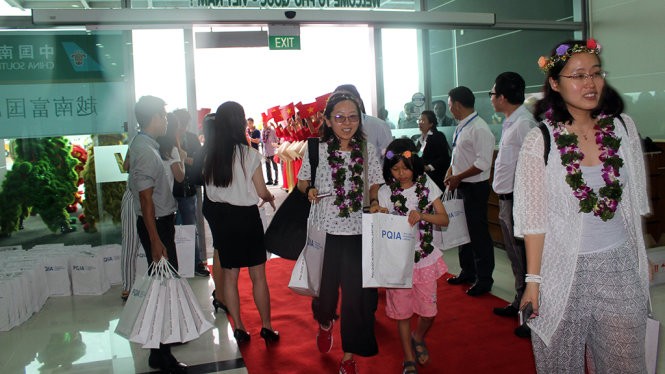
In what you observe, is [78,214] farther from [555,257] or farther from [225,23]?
[555,257]

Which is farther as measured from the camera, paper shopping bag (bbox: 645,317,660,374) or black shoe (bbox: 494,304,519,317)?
black shoe (bbox: 494,304,519,317)

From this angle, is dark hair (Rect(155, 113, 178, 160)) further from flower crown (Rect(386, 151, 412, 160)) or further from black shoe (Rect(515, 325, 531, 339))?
black shoe (Rect(515, 325, 531, 339))

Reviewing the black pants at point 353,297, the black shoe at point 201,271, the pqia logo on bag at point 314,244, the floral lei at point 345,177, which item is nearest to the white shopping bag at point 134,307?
the pqia logo on bag at point 314,244

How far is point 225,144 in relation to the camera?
3748 mm

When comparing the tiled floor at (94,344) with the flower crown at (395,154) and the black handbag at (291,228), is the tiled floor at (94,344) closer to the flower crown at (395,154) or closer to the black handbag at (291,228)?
the black handbag at (291,228)

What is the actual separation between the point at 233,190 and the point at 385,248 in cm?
118

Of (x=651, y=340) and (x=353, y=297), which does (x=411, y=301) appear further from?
(x=651, y=340)

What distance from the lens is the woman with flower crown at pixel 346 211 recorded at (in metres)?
3.31

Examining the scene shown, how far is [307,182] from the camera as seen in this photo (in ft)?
11.5

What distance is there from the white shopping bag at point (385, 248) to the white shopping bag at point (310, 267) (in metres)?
0.51

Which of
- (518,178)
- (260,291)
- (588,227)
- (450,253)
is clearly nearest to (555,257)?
(588,227)

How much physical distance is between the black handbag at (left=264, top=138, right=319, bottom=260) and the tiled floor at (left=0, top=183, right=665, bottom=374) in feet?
2.48

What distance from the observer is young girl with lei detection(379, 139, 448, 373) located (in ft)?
10.8

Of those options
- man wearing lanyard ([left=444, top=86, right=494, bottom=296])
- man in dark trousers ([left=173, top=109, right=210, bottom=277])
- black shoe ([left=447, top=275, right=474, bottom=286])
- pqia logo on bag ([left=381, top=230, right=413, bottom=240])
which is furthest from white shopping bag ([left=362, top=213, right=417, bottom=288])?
man in dark trousers ([left=173, top=109, right=210, bottom=277])
